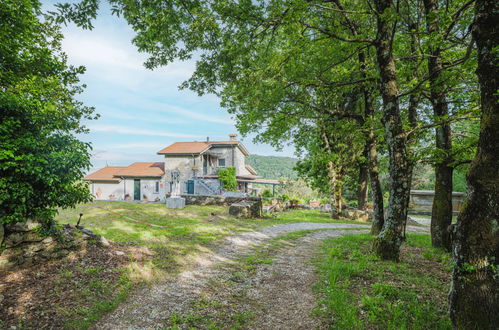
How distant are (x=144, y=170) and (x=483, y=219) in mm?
35347

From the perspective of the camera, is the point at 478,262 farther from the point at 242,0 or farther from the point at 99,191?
the point at 99,191

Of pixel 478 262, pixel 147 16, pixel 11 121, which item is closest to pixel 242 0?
pixel 147 16

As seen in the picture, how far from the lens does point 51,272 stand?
16.0 feet

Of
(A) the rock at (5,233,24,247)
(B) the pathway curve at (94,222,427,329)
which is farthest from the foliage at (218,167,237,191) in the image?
(A) the rock at (5,233,24,247)

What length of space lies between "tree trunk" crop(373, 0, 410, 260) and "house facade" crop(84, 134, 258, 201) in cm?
2539

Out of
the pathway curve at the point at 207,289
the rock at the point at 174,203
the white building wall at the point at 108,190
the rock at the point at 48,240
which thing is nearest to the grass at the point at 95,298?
the pathway curve at the point at 207,289

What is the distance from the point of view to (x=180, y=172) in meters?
31.5

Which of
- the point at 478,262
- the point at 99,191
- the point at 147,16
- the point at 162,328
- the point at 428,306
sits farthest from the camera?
the point at 99,191

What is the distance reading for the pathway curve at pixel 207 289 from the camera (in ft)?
12.9

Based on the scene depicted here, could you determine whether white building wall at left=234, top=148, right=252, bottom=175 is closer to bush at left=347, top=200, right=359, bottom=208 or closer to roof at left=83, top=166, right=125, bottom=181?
bush at left=347, top=200, right=359, bottom=208

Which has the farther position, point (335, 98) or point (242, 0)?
point (335, 98)

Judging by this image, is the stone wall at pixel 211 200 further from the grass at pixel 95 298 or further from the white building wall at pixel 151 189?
the grass at pixel 95 298

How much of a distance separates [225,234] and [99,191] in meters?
31.6

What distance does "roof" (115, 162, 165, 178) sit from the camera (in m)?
32.3
